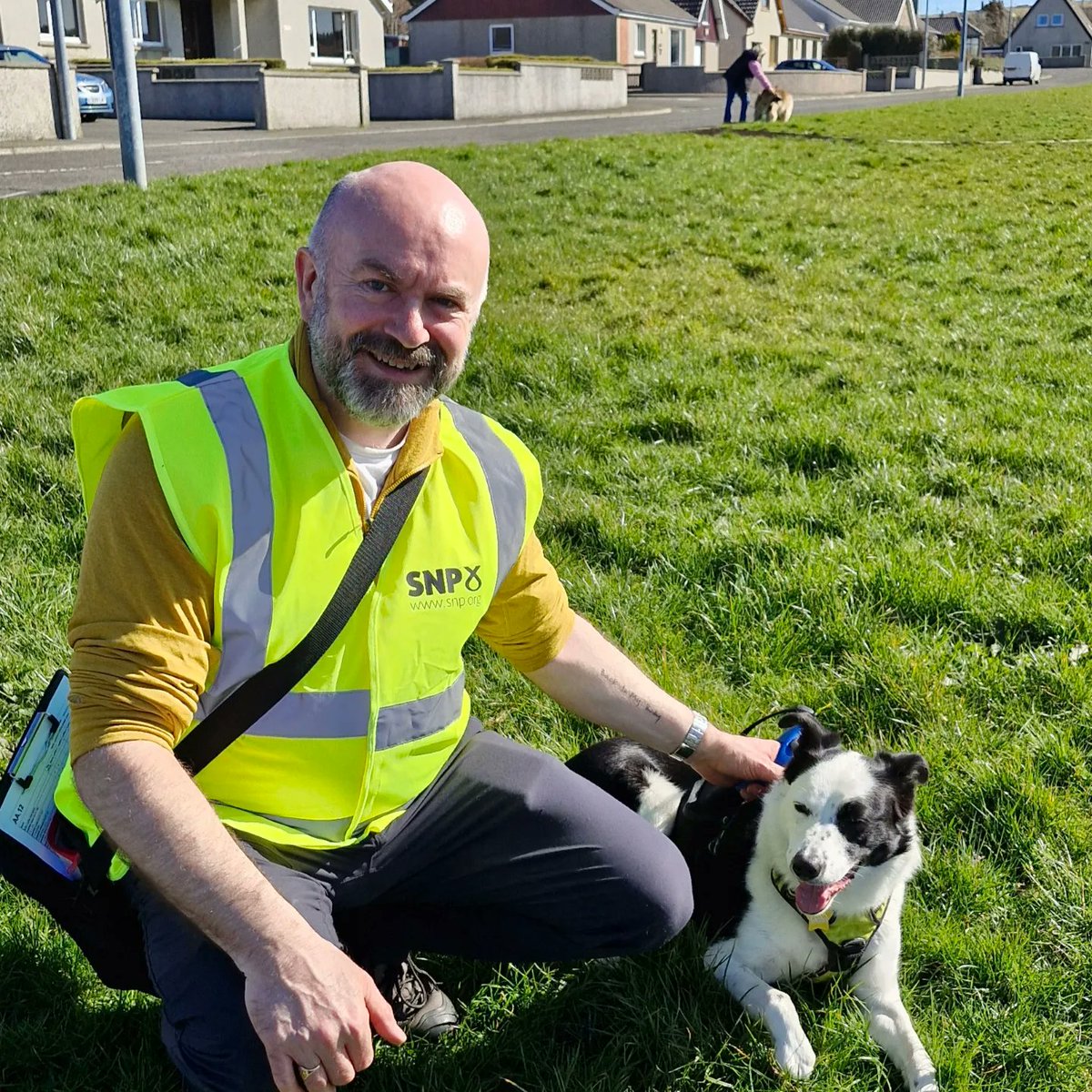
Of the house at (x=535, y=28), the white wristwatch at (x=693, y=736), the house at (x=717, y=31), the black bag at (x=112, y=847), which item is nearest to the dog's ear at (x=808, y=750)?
the white wristwatch at (x=693, y=736)

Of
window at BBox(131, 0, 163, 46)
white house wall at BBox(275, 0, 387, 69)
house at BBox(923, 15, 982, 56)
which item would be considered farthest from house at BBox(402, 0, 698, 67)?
house at BBox(923, 15, 982, 56)

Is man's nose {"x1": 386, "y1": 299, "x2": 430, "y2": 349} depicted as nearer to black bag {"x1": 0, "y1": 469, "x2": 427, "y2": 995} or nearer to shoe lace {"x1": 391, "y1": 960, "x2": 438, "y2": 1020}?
black bag {"x1": 0, "y1": 469, "x2": 427, "y2": 995}

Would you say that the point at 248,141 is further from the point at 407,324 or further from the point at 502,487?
the point at 407,324

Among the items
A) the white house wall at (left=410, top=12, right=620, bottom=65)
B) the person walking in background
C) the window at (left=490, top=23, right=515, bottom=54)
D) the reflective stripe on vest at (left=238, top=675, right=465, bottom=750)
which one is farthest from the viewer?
the window at (left=490, top=23, right=515, bottom=54)

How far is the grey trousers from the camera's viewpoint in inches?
104

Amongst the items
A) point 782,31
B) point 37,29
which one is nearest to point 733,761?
point 37,29

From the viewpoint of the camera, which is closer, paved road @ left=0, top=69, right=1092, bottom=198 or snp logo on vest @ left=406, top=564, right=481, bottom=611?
snp logo on vest @ left=406, top=564, right=481, bottom=611

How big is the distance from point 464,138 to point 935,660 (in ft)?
61.4

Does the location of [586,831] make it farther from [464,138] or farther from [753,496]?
[464,138]

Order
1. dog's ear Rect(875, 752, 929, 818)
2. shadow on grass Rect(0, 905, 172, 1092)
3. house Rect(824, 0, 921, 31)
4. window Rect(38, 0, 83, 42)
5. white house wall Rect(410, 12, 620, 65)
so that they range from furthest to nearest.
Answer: house Rect(824, 0, 921, 31) < white house wall Rect(410, 12, 620, 65) < window Rect(38, 0, 83, 42) < dog's ear Rect(875, 752, 929, 818) < shadow on grass Rect(0, 905, 172, 1092)

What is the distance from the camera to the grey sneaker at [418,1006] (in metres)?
2.80

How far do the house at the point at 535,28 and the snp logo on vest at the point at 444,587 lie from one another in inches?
2185

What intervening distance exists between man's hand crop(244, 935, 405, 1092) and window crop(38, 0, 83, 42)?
126 ft

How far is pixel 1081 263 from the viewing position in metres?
10.9
